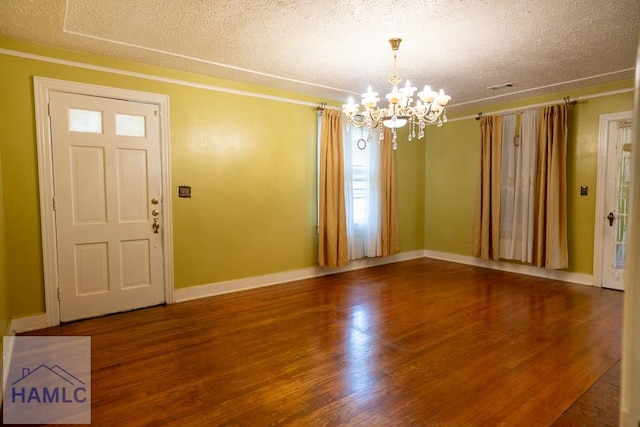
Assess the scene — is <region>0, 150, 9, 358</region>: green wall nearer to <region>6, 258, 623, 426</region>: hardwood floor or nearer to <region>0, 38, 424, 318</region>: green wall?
<region>0, 38, 424, 318</region>: green wall

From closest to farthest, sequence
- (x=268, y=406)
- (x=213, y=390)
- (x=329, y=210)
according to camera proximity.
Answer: (x=268, y=406) < (x=213, y=390) < (x=329, y=210)

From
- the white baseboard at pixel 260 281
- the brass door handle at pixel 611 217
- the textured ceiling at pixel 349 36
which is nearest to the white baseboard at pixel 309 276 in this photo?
the white baseboard at pixel 260 281

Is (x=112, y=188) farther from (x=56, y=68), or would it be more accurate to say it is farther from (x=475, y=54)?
(x=475, y=54)

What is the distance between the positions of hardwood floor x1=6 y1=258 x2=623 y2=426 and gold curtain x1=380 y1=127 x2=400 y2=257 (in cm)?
158

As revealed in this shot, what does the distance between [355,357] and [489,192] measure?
401 centimetres

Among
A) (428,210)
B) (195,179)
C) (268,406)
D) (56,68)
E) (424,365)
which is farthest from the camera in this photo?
(428,210)

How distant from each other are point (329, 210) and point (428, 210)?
8.45 ft

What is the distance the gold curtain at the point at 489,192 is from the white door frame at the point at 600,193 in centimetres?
121

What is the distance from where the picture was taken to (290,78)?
4.30m

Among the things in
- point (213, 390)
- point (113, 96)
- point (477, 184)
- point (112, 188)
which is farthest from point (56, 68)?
point (477, 184)

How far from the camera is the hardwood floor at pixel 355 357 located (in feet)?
7.00

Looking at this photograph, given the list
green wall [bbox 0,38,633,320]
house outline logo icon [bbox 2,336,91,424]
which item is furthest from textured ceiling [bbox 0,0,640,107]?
house outline logo icon [bbox 2,336,91,424]

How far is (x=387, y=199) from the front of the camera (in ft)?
19.4

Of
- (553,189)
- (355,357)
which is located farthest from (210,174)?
(553,189)
